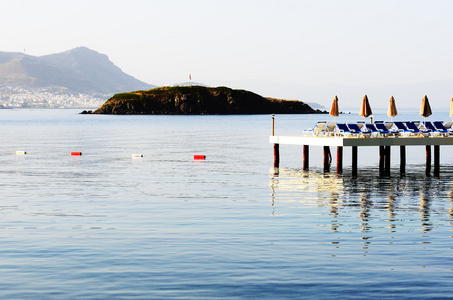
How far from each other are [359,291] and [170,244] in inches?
269

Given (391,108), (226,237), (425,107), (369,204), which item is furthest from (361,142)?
(226,237)

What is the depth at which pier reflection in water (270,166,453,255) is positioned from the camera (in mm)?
22312

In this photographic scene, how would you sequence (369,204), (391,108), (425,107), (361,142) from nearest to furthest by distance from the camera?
(369,204) → (361,142) → (391,108) → (425,107)

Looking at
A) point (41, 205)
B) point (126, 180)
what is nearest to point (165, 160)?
point (126, 180)

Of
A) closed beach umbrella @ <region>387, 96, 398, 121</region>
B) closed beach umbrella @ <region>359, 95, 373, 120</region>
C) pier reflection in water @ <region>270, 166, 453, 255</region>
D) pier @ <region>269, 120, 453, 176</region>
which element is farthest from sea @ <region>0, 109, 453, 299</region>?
closed beach umbrella @ <region>387, 96, 398, 121</region>

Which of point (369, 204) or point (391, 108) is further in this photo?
point (391, 108)

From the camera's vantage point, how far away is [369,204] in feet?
98.3

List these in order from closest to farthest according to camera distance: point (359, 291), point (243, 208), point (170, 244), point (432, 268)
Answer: point (359, 291) → point (432, 268) → point (170, 244) → point (243, 208)

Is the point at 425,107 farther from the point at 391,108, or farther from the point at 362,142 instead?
the point at 362,142

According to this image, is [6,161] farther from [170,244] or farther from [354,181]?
[170,244]

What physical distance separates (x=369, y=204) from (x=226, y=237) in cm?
1042

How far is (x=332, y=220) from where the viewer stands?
82.5ft

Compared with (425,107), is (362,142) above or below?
below

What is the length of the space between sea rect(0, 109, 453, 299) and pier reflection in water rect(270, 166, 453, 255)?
0.16ft
